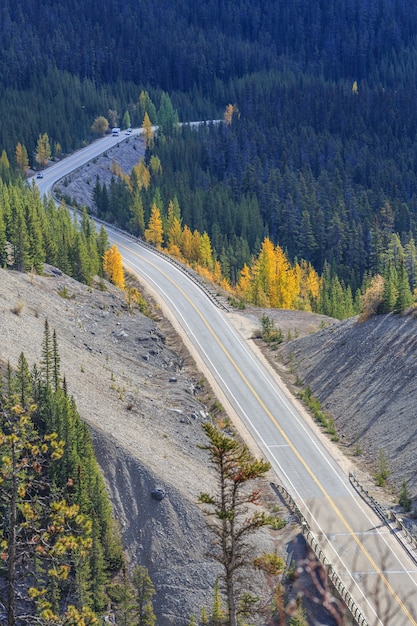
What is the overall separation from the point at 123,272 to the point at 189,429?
152 feet

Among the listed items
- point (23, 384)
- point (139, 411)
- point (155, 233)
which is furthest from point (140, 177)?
point (23, 384)

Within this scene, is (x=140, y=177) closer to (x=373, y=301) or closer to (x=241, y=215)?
(x=241, y=215)

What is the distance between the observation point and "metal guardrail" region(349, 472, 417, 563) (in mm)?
47000

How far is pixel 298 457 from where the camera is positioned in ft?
190

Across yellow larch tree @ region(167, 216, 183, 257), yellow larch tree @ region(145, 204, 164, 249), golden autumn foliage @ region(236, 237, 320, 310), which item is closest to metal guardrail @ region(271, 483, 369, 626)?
golden autumn foliage @ region(236, 237, 320, 310)

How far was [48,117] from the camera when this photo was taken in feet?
641

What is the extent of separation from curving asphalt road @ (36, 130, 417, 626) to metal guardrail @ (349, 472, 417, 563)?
0.29 metres

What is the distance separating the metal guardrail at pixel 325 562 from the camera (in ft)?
132

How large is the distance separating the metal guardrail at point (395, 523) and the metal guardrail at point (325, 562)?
3.98m

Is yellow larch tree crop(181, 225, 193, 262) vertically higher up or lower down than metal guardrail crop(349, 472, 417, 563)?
lower down

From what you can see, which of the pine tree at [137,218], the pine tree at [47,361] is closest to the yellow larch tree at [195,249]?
the pine tree at [137,218]

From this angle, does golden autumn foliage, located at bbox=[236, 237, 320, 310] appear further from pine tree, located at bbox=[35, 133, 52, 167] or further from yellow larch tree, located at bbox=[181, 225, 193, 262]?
pine tree, located at bbox=[35, 133, 52, 167]

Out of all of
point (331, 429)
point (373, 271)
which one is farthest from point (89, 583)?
point (373, 271)

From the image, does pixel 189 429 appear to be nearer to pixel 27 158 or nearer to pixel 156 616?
pixel 156 616
